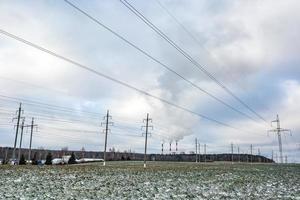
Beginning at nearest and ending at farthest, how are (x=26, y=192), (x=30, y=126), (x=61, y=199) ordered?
1. (x=61, y=199)
2. (x=26, y=192)
3. (x=30, y=126)

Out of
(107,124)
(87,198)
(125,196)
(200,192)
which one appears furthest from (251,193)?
(107,124)

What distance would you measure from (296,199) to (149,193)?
27.5 ft

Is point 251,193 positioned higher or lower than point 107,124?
lower

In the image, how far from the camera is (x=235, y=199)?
2159 centimetres

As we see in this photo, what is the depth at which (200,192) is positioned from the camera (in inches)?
964

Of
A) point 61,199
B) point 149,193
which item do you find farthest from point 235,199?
point 61,199

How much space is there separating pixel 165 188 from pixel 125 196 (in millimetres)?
4889

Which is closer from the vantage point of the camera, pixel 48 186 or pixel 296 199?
pixel 296 199

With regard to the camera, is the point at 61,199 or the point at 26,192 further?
the point at 26,192

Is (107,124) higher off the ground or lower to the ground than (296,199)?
higher

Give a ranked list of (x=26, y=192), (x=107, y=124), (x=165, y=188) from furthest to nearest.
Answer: (x=107, y=124)
(x=165, y=188)
(x=26, y=192)

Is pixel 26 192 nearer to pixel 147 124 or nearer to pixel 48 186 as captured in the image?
pixel 48 186

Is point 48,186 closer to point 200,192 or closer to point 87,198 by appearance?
point 87,198

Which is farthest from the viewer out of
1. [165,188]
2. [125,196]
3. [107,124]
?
[107,124]
